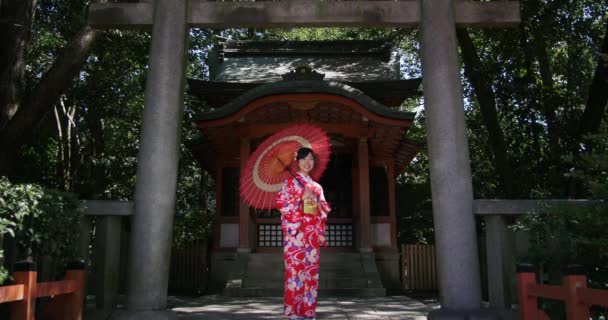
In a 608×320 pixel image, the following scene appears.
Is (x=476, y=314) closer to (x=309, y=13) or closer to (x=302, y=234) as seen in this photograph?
(x=302, y=234)

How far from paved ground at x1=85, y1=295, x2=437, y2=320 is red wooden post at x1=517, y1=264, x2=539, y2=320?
87.1 inches

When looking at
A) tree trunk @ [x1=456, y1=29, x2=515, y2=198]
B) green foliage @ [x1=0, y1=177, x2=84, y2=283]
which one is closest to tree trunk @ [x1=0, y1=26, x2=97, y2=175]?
green foliage @ [x1=0, y1=177, x2=84, y2=283]

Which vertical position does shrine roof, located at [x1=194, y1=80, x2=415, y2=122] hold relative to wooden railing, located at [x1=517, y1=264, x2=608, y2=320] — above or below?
above

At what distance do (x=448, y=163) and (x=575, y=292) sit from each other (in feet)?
7.23

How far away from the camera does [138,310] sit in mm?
5477

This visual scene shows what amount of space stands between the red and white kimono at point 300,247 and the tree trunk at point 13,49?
4.15 metres

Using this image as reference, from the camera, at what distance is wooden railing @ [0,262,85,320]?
12.7 feet

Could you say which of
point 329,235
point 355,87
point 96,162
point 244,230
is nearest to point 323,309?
point 244,230

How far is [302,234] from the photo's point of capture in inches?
209

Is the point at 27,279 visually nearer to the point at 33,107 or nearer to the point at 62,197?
the point at 62,197

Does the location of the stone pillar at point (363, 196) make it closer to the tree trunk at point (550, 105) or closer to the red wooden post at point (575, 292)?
the tree trunk at point (550, 105)

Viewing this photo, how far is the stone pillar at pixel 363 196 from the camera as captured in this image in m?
11.6

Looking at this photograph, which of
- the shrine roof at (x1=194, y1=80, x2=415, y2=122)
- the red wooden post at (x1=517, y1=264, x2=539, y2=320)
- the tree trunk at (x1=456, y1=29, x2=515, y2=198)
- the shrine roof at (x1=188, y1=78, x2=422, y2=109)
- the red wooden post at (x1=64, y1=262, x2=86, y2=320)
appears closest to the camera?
the red wooden post at (x1=517, y1=264, x2=539, y2=320)

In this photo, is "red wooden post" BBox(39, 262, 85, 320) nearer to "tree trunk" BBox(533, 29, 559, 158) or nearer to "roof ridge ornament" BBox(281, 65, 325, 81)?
"roof ridge ornament" BBox(281, 65, 325, 81)
